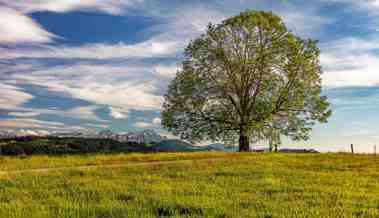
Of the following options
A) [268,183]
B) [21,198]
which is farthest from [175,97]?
[21,198]

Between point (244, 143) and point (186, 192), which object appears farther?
point (244, 143)

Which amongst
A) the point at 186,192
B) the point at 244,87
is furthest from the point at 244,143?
→ the point at 186,192

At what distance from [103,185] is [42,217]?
18.8 feet

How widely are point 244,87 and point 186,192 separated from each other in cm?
2693

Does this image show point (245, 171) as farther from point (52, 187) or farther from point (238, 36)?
point (238, 36)

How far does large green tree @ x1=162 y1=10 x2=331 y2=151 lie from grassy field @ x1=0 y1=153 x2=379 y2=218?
1493 centimetres

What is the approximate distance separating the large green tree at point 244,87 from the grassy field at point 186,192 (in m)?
14.9

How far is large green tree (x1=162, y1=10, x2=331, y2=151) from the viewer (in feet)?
134

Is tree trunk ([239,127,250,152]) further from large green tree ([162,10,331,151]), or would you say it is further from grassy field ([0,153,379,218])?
grassy field ([0,153,379,218])

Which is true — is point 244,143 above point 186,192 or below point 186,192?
above

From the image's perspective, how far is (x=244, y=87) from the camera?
41219 mm

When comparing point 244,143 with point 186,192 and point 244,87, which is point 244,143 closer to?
point 244,87

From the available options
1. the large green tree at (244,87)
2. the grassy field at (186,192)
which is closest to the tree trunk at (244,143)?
the large green tree at (244,87)

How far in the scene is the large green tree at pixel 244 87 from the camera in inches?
1603
